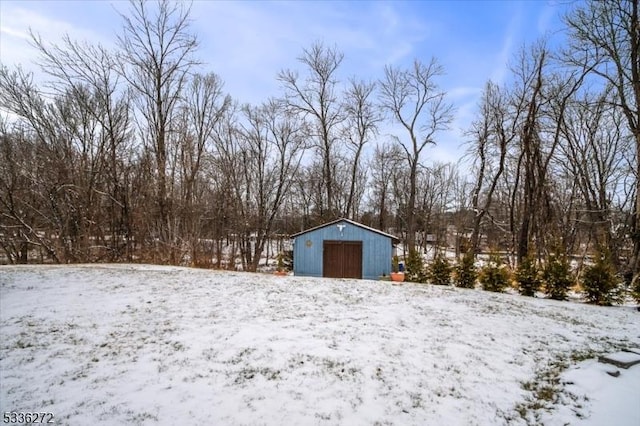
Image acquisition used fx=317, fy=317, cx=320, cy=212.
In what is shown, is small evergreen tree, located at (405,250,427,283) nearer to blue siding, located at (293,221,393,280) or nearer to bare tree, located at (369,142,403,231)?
blue siding, located at (293,221,393,280)

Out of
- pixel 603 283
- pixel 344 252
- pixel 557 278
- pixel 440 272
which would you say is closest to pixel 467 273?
pixel 440 272

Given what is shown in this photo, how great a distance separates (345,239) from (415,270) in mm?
3027

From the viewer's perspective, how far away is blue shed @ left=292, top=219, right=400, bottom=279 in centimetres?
1265

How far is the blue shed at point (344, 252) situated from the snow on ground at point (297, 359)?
555cm

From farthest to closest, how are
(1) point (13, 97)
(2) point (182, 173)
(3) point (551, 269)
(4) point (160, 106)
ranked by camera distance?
(2) point (182, 173)
(4) point (160, 106)
(1) point (13, 97)
(3) point (551, 269)

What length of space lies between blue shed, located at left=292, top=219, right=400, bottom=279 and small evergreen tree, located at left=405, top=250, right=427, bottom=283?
1.27 meters

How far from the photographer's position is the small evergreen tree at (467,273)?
1032 cm

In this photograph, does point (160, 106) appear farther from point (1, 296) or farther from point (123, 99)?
point (1, 296)

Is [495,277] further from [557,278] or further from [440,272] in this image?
[440,272]

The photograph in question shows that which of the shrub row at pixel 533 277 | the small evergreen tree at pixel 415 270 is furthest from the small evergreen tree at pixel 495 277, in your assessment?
the small evergreen tree at pixel 415 270

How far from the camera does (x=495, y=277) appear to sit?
9.77 meters

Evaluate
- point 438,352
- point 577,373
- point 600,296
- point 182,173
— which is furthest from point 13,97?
point 600,296

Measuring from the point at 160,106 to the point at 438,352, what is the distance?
15.6 metres

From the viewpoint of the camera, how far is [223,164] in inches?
889
